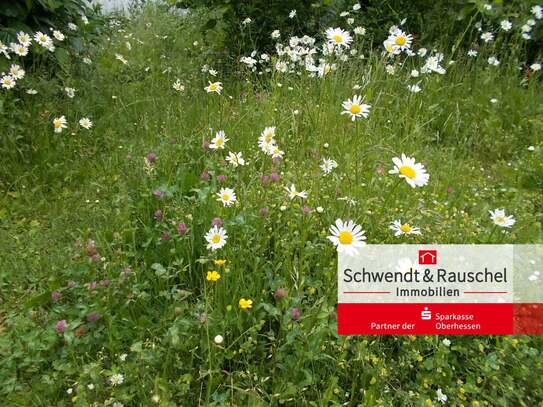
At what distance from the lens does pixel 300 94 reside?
309 cm

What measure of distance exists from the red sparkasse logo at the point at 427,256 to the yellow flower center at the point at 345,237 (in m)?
0.45

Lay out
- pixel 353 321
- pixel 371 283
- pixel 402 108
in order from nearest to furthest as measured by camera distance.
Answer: pixel 353 321, pixel 371 283, pixel 402 108

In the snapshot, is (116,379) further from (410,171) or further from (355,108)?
(355,108)

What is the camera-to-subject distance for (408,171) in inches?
66.6

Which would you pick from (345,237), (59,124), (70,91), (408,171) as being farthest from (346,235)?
(70,91)

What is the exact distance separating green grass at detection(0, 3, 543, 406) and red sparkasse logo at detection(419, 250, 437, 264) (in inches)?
3.8

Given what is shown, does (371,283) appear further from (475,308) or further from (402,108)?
(402,108)

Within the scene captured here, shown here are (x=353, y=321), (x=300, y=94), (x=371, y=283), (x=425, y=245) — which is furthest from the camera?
(x=300, y=94)

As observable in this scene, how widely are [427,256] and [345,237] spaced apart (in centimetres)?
49

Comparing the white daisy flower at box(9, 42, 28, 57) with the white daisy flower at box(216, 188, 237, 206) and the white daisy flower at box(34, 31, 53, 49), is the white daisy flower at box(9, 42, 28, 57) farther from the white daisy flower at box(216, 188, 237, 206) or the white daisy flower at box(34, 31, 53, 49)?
the white daisy flower at box(216, 188, 237, 206)

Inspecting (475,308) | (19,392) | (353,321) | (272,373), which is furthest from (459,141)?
(19,392)

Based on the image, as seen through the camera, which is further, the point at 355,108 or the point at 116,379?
the point at 355,108

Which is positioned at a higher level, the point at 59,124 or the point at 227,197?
the point at 59,124

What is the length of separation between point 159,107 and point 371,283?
2171 millimetres
